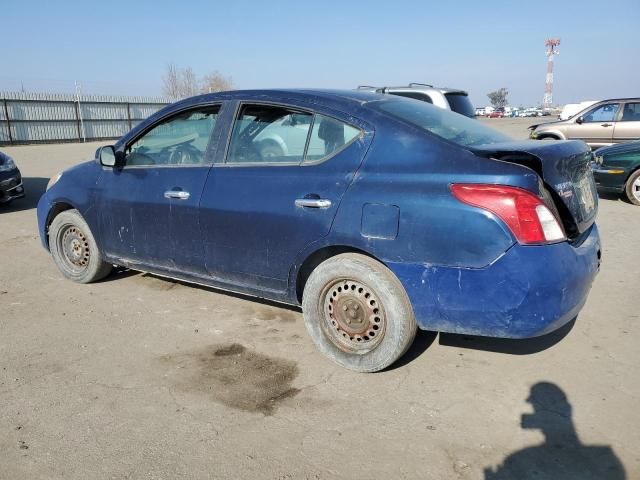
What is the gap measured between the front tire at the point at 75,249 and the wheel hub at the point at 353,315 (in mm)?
2466

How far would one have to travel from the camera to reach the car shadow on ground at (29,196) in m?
8.90

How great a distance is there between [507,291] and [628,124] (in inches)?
461

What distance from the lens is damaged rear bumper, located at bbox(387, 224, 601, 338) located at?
266cm

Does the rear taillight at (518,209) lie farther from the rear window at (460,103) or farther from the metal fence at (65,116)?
the metal fence at (65,116)

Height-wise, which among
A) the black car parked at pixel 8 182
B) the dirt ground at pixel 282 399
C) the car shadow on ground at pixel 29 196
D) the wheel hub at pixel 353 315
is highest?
the black car parked at pixel 8 182

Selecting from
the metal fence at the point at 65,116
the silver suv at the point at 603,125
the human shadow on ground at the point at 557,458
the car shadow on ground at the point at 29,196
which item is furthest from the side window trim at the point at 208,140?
the metal fence at the point at 65,116

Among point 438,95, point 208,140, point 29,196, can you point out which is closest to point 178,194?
point 208,140

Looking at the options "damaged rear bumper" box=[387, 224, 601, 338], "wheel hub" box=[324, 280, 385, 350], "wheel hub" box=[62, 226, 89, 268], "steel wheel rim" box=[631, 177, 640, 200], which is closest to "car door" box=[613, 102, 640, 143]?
"steel wheel rim" box=[631, 177, 640, 200]

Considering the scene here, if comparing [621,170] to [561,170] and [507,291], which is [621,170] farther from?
[507,291]

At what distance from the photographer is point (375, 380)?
3154 mm

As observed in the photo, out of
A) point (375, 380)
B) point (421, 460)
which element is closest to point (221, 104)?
point (375, 380)

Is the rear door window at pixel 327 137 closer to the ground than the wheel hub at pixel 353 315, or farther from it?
farther from it

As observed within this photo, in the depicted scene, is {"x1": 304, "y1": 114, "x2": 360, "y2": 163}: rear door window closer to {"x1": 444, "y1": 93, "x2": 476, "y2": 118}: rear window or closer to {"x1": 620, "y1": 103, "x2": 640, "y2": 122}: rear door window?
{"x1": 444, "y1": 93, "x2": 476, "y2": 118}: rear window

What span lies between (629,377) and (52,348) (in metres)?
3.70
